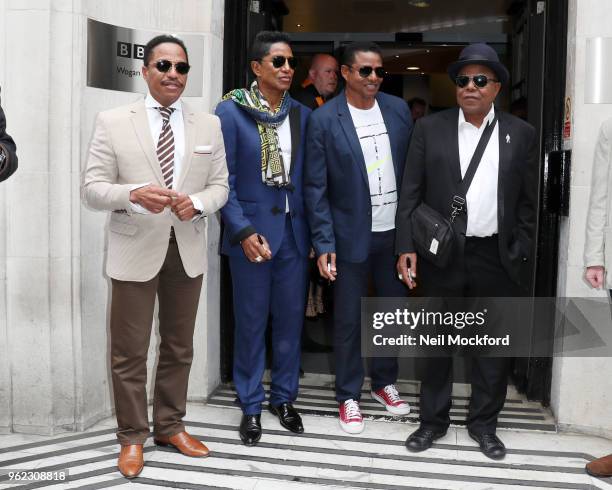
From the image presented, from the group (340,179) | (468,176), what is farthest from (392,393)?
(468,176)

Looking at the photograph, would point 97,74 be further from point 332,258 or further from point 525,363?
point 525,363

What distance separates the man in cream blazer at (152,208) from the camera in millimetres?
3250

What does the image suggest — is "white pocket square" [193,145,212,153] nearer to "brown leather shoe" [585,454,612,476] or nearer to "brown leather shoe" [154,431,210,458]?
"brown leather shoe" [154,431,210,458]

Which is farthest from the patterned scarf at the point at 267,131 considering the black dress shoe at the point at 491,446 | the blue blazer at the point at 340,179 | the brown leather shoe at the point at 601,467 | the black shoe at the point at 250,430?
the brown leather shoe at the point at 601,467

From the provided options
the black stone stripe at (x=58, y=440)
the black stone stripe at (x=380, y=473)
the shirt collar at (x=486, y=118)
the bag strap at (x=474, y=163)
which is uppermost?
the shirt collar at (x=486, y=118)

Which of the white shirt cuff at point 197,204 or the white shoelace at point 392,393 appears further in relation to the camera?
the white shoelace at point 392,393

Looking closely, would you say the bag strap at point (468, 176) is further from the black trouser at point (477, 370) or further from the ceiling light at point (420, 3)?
the ceiling light at point (420, 3)

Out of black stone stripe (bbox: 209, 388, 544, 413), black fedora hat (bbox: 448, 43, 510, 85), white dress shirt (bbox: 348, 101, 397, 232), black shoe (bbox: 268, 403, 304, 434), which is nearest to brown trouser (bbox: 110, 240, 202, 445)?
black shoe (bbox: 268, 403, 304, 434)

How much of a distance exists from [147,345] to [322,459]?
110 centimetres

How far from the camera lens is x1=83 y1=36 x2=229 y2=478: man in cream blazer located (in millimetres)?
3250

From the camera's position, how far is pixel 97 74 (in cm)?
404

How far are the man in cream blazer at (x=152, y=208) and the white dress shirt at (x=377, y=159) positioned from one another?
2.75ft

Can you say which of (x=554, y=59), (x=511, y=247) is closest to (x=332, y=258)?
(x=511, y=247)

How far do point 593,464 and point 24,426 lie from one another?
3.13 metres
